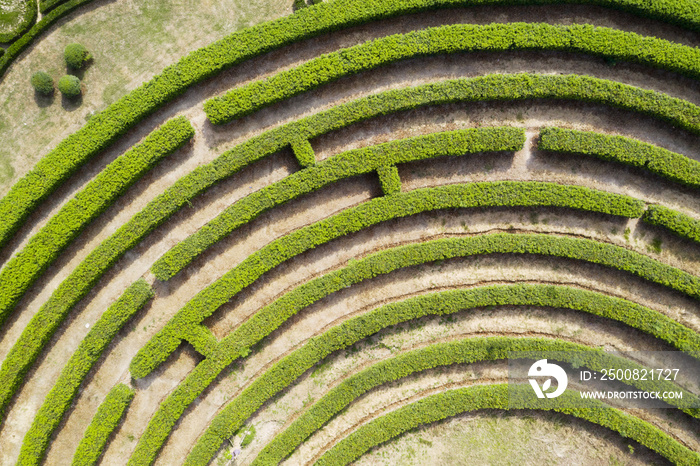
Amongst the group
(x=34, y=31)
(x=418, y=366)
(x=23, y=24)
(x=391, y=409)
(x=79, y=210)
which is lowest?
(x=391, y=409)

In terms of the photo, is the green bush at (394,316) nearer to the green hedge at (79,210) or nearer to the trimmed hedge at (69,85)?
the green hedge at (79,210)

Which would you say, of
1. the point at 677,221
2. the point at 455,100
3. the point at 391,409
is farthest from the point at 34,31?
the point at 677,221

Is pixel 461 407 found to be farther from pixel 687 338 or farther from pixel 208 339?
pixel 208 339

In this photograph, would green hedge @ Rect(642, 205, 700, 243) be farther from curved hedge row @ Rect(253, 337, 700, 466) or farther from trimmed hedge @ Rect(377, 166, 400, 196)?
trimmed hedge @ Rect(377, 166, 400, 196)

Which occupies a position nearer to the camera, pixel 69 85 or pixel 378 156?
pixel 69 85

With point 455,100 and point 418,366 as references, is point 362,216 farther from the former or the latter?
point 418,366

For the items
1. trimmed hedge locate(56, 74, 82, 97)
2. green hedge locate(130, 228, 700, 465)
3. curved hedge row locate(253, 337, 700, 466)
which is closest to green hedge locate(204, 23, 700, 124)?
trimmed hedge locate(56, 74, 82, 97)
